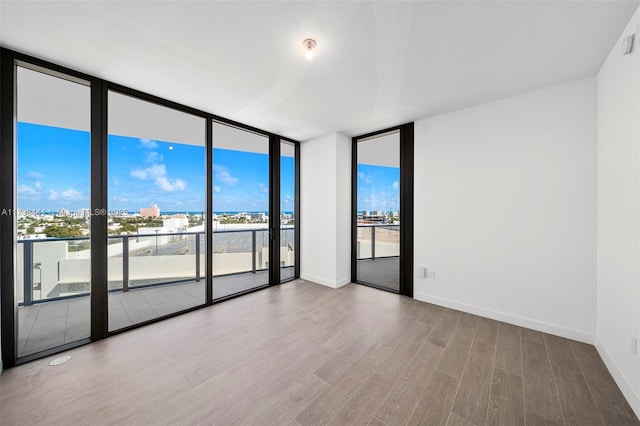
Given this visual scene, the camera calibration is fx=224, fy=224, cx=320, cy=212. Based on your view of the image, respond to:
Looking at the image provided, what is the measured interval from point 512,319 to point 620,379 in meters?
0.97

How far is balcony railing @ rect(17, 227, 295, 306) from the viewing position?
2.97m

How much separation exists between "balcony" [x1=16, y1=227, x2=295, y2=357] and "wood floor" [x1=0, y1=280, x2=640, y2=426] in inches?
25.4

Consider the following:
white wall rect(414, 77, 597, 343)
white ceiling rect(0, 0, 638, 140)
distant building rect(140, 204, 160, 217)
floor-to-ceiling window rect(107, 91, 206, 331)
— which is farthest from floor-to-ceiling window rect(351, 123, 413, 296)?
distant building rect(140, 204, 160, 217)

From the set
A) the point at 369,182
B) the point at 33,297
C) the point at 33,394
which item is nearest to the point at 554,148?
the point at 369,182

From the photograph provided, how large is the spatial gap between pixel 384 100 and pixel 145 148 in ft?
14.1

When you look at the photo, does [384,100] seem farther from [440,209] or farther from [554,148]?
[554,148]

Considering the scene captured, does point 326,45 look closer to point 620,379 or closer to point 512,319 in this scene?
point 620,379

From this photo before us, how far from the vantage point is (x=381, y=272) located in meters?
4.84

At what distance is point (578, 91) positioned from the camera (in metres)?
2.32

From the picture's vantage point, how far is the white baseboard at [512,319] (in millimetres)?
2322

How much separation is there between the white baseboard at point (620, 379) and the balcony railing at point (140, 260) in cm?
403

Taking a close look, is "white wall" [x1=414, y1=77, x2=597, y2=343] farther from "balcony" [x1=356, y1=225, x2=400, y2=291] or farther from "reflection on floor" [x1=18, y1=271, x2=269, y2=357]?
"reflection on floor" [x1=18, y1=271, x2=269, y2=357]

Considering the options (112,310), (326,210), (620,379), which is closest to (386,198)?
(326,210)

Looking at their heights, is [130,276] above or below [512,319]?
above
